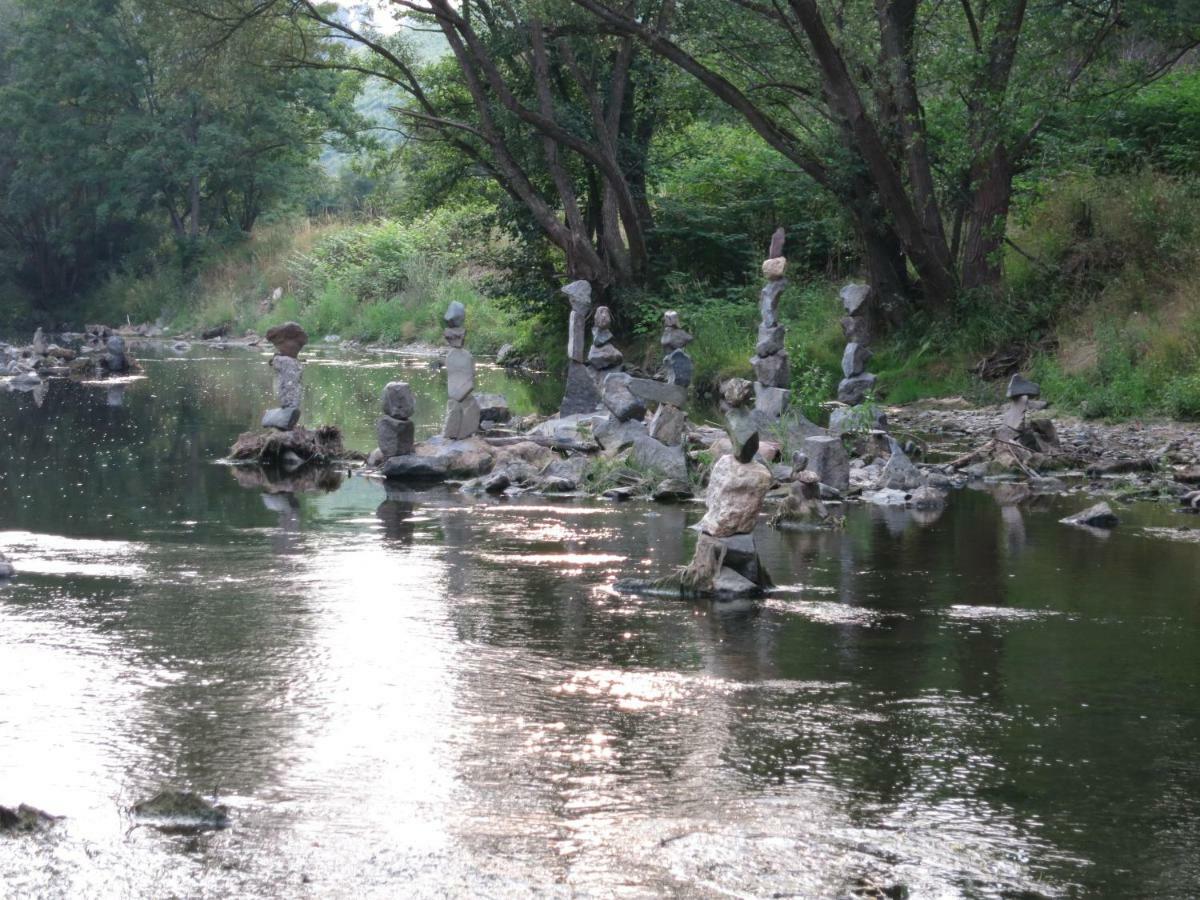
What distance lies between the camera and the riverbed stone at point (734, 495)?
966 centimetres

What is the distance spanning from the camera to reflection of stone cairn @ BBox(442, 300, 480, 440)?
17.4 meters

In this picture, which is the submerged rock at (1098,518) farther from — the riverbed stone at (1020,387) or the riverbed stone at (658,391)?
the riverbed stone at (658,391)

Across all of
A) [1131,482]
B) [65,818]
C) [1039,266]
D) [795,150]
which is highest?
[795,150]

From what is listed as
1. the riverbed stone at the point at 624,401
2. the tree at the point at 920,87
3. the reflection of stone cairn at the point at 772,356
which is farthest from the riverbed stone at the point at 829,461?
the tree at the point at 920,87

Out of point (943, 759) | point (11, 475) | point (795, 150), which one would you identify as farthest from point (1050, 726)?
point (795, 150)

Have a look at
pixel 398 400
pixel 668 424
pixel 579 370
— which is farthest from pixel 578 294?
pixel 668 424

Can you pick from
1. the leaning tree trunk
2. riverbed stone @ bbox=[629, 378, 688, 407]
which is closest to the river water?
riverbed stone @ bbox=[629, 378, 688, 407]

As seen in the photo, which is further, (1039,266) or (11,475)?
(1039,266)

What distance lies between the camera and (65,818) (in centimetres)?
582

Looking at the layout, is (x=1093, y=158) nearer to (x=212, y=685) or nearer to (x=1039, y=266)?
(x=1039, y=266)

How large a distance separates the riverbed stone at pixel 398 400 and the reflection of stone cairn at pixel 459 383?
0.46 meters

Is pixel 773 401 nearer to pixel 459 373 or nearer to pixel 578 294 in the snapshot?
pixel 459 373

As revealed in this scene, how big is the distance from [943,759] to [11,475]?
13316 mm

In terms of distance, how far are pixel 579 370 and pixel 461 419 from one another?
3.66m
